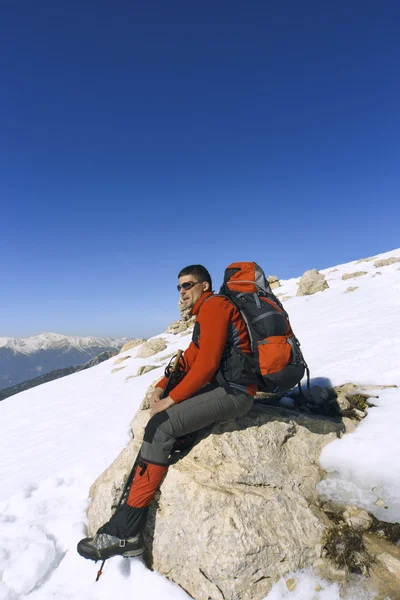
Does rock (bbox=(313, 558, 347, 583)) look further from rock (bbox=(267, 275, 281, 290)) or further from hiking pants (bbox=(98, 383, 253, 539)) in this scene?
rock (bbox=(267, 275, 281, 290))

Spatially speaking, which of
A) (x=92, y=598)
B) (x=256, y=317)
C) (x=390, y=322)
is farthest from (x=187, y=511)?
(x=390, y=322)

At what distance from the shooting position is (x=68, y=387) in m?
29.0

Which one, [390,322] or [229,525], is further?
[390,322]

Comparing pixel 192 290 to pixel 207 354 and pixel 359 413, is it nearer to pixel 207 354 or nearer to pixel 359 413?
pixel 207 354

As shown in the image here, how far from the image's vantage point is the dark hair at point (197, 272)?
5.86 m

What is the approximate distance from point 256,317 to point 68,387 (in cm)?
2840

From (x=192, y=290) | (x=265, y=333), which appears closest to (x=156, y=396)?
(x=192, y=290)

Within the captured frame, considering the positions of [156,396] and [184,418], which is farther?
[156,396]

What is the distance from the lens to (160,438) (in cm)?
513

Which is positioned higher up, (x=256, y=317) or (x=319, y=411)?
(x=256, y=317)

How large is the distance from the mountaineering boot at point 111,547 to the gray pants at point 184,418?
119 centimetres

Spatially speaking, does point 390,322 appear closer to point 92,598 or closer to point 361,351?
point 361,351

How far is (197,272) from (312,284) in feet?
122

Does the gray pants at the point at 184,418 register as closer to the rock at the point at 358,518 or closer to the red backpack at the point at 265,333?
the red backpack at the point at 265,333
